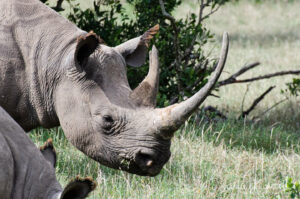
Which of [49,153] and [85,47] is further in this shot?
[85,47]

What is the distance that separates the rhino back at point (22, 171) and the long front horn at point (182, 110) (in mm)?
1331

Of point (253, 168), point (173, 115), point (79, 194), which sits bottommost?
point (253, 168)

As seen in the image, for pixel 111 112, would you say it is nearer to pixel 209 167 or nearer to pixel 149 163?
pixel 149 163

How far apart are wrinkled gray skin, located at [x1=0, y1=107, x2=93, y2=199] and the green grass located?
156 centimetres

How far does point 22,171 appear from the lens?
11.2 feet

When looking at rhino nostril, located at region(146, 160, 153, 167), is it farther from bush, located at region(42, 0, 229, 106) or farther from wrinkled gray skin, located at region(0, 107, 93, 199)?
bush, located at region(42, 0, 229, 106)

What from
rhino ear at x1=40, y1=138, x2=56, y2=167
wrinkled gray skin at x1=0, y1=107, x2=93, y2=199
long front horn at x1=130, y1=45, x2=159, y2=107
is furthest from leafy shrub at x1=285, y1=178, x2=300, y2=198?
wrinkled gray skin at x1=0, y1=107, x2=93, y2=199

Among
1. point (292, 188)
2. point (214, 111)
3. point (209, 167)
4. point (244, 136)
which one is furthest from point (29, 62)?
point (214, 111)

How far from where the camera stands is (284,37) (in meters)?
14.8

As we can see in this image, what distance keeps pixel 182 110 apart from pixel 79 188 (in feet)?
4.71

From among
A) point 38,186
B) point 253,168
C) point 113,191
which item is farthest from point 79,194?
point 253,168

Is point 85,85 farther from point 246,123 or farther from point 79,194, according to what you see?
point 246,123

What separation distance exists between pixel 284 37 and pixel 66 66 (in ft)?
33.6

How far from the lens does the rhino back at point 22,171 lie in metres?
3.38
